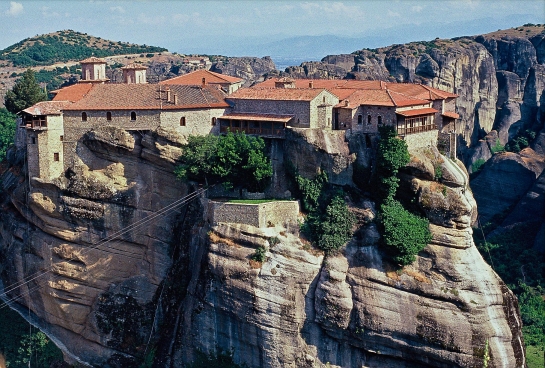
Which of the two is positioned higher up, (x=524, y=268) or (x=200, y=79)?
(x=200, y=79)

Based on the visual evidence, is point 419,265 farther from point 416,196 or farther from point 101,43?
point 101,43

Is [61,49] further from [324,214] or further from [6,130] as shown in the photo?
[324,214]

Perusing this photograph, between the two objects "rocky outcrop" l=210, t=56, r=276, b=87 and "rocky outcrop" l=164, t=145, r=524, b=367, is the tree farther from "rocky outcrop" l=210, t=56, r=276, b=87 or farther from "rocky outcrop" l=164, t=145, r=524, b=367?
"rocky outcrop" l=210, t=56, r=276, b=87

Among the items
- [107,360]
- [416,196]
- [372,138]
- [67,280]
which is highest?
[372,138]

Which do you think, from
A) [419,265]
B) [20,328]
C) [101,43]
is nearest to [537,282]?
[419,265]

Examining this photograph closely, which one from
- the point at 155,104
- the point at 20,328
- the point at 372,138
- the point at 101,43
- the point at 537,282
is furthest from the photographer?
the point at 101,43

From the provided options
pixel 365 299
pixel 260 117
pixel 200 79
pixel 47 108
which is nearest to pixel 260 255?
pixel 365 299

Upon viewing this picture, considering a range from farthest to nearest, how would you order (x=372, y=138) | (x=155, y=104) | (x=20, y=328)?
(x=20, y=328)
(x=155, y=104)
(x=372, y=138)
